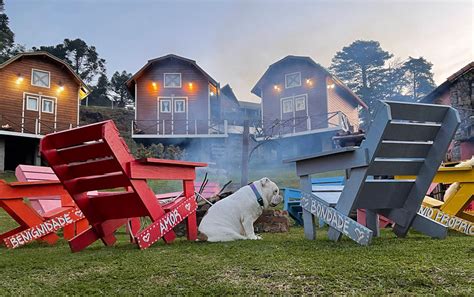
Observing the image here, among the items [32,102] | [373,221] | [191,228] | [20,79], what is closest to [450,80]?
[373,221]

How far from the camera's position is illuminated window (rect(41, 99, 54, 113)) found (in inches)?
816

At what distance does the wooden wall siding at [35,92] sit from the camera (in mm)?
19656

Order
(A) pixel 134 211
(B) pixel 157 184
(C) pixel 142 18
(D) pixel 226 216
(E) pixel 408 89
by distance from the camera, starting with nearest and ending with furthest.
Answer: (A) pixel 134 211 < (D) pixel 226 216 < (B) pixel 157 184 < (C) pixel 142 18 < (E) pixel 408 89

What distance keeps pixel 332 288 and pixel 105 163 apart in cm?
190

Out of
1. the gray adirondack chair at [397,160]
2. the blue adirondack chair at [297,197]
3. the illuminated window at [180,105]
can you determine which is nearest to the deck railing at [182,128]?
the illuminated window at [180,105]

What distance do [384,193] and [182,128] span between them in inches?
786

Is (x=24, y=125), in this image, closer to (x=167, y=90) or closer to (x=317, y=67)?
(x=167, y=90)

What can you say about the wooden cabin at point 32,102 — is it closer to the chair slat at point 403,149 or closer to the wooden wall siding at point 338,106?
the wooden wall siding at point 338,106

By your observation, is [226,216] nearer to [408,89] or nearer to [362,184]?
[362,184]

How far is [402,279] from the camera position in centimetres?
150

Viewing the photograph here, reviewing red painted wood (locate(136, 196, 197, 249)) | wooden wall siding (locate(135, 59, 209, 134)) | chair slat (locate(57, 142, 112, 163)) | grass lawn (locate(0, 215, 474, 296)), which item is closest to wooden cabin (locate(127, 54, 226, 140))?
wooden wall siding (locate(135, 59, 209, 134))

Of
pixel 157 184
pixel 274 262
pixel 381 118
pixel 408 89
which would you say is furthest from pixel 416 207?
pixel 408 89

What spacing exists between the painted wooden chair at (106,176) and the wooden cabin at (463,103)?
1377cm

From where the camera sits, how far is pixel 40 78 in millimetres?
20656
